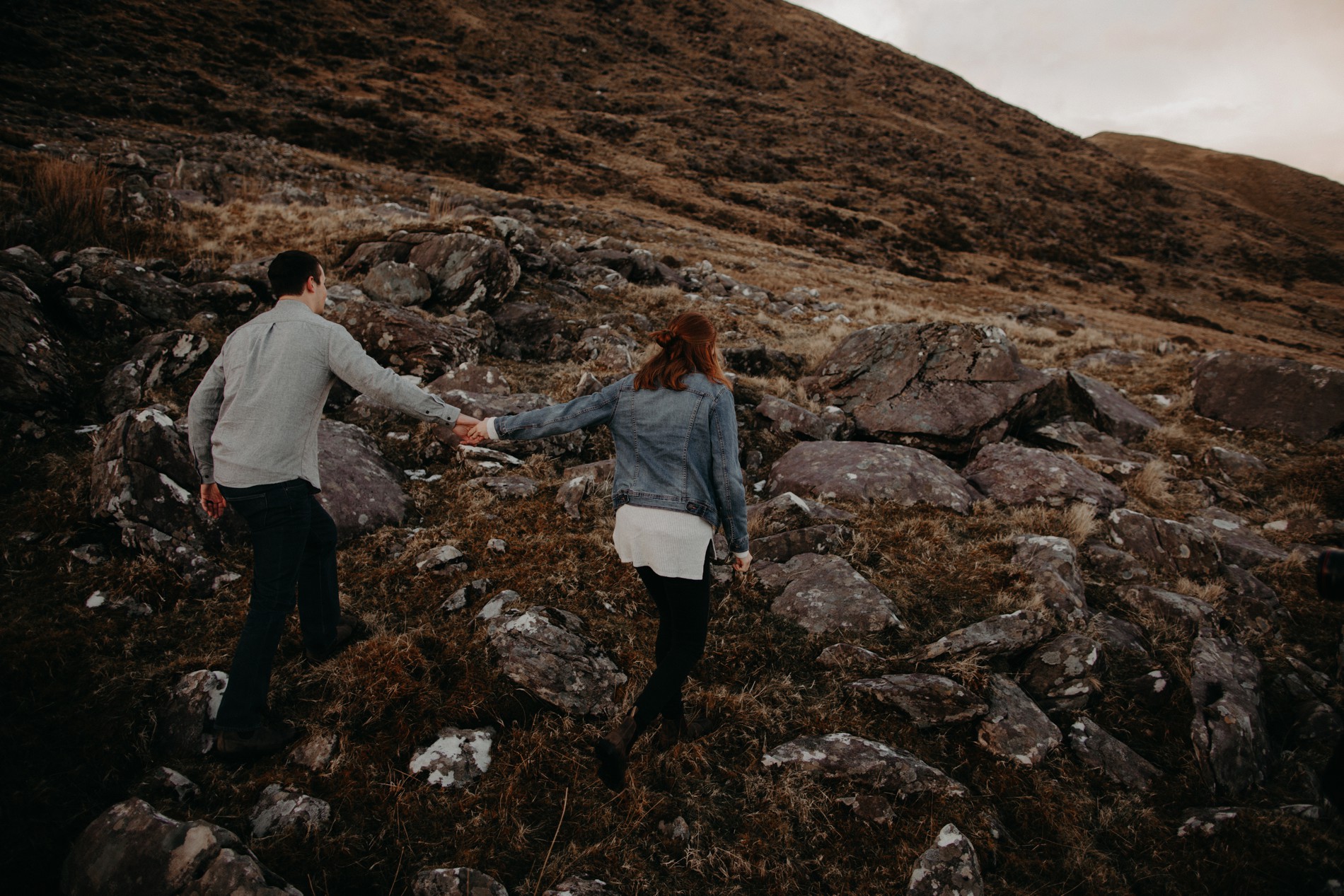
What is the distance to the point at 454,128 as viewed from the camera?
32.8 m

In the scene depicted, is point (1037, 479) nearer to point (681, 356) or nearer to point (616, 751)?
point (681, 356)

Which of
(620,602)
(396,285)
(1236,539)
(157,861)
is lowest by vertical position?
(157,861)

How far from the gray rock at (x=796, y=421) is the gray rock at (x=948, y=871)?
193 inches

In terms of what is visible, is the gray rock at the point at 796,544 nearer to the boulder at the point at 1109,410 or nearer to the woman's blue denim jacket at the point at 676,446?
the woman's blue denim jacket at the point at 676,446

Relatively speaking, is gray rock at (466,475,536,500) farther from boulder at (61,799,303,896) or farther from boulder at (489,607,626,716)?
boulder at (61,799,303,896)

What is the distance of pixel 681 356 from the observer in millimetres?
2855

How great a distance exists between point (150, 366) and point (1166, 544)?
10.1 m

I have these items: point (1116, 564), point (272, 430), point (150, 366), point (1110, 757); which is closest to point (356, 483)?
point (272, 430)

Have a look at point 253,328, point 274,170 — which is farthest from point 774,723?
point 274,170

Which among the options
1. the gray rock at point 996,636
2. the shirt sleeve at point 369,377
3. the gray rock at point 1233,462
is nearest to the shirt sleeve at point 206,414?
the shirt sleeve at point 369,377

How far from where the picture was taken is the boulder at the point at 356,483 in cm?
494

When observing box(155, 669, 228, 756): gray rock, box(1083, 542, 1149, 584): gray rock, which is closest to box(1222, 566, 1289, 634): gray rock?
box(1083, 542, 1149, 584): gray rock

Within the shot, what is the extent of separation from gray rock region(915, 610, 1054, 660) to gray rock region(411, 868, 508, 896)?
9.60ft

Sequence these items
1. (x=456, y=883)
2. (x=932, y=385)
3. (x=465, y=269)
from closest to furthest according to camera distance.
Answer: (x=456, y=883), (x=932, y=385), (x=465, y=269)
